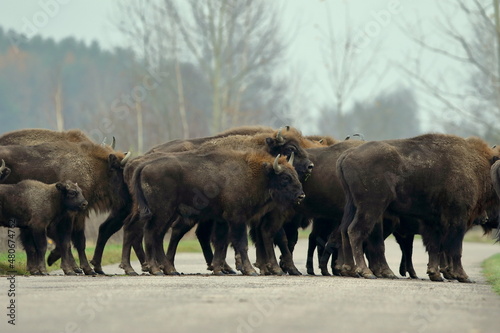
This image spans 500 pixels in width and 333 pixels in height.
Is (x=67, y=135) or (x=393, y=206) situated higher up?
(x=67, y=135)

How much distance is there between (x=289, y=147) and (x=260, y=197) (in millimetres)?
1790

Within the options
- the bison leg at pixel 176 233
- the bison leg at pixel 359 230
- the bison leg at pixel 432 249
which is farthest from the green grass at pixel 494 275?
the bison leg at pixel 176 233

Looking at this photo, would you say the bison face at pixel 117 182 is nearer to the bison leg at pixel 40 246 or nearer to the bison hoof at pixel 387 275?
the bison leg at pixel 40 246

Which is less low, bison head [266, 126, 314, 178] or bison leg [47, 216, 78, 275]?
bison head [266, 126, 314, 178]

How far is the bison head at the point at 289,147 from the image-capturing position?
2019 centimetres

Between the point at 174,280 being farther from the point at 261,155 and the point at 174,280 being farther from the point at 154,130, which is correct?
the point at 154,130

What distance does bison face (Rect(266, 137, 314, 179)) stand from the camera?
790 inches

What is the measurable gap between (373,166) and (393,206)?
0.78 meters

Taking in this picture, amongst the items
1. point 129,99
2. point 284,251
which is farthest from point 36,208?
point 129,99

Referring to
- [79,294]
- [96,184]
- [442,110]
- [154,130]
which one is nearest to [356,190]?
[96,184]

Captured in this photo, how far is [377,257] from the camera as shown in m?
18.5

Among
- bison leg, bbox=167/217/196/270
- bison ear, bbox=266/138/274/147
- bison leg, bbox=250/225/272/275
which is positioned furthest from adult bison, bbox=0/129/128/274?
bison ear, bbox=266/138/274/147

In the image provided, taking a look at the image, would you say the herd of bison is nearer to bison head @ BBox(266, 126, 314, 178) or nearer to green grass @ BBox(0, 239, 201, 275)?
bison head @ BBox(266, 126, 314, 178)

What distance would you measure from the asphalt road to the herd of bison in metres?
3.14
